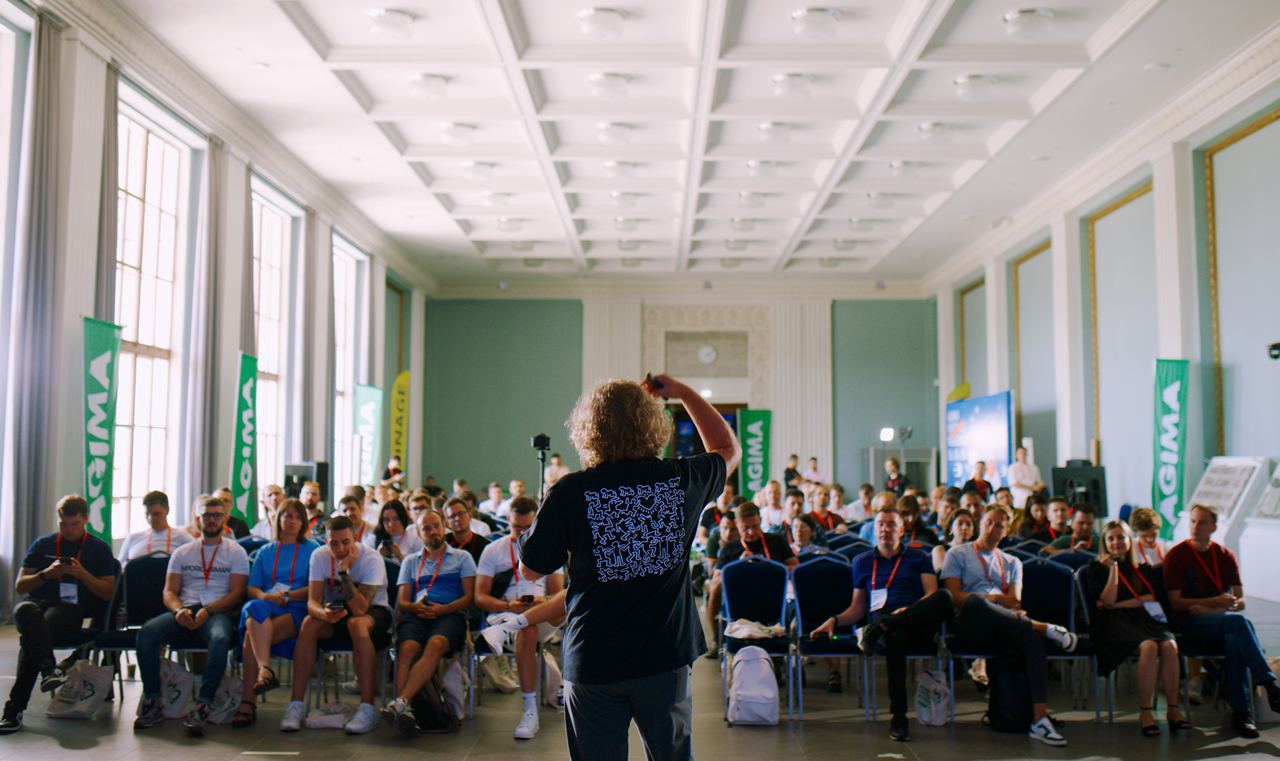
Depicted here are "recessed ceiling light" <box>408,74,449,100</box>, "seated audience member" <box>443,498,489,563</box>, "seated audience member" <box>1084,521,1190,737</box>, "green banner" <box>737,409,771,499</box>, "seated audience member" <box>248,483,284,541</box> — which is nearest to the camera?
"seated audience member" <box>1084,521,1190,737</box>

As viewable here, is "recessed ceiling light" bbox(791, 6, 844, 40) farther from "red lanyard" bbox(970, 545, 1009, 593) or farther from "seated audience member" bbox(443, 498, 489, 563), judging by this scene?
"seated audience member" bbox(443, 498, 489, 563)

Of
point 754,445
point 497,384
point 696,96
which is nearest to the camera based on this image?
point 696,96

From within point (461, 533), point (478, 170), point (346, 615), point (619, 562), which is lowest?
point (346, 615)

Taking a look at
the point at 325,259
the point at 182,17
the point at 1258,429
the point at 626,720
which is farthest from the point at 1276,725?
the point at 325,259

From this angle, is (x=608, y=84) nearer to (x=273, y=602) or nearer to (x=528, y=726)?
(x=273, y=602)

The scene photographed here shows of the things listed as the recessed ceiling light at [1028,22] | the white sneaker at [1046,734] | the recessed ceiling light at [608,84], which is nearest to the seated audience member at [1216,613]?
the white sneaker at [1046,734]

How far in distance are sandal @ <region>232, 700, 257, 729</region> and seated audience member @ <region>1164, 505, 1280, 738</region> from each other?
5075 millimetres

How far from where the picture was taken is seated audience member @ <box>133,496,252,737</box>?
212 inches

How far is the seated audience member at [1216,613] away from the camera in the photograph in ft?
17.7

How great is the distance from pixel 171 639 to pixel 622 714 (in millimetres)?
4164

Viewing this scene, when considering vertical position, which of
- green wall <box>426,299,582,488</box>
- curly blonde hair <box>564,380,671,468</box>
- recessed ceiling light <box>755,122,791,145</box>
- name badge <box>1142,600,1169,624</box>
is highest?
recessed ceiling light <box>755,122,791,145</box>

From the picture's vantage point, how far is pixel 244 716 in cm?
541

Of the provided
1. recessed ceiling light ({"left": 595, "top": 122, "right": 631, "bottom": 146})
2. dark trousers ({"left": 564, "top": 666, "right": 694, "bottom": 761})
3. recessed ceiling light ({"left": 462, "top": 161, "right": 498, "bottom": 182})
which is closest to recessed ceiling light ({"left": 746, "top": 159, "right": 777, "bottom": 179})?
recessed ceiling light ({"left": 595, "top": 122, "right": 631, "bottom": 146})

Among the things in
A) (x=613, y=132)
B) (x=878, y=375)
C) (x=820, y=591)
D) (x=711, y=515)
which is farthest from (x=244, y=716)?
(x=878, y=375)
